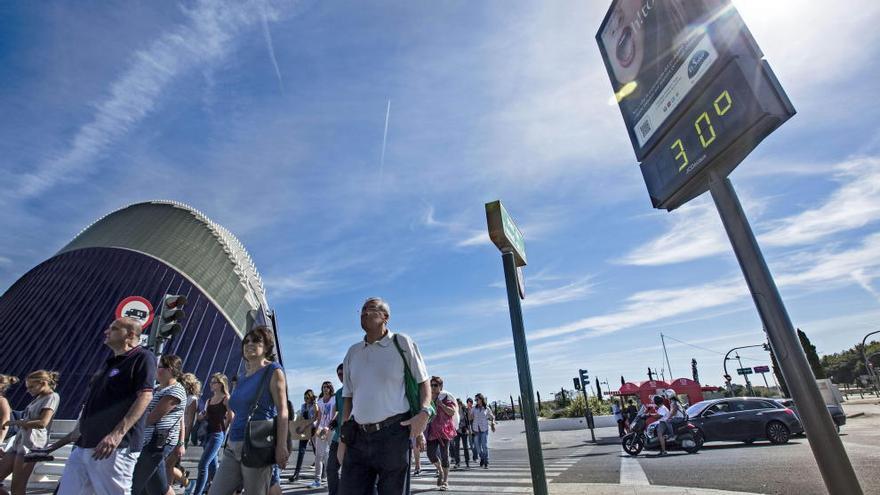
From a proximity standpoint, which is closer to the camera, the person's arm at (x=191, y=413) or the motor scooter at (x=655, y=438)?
the person's arm at (x=191, y=413)

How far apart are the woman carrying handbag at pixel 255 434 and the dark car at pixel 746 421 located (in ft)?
42.7

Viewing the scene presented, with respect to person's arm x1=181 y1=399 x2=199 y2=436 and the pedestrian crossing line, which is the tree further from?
person's arm x1=181 y1=399 x2=199 y2=436

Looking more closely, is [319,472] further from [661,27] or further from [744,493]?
[661,27]

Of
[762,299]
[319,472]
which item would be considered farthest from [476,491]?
[762,299]

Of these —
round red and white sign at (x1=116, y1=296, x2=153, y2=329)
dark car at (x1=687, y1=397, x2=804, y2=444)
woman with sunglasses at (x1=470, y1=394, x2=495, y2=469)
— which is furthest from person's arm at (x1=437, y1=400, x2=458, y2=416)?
round red and white sign at (x1=116, y1=296, x2=153, y2=329)

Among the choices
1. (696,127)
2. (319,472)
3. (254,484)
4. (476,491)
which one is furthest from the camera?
(319,472)

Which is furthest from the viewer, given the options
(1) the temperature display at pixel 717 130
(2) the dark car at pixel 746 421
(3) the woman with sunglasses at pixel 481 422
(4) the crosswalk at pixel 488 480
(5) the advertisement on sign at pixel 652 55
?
(2) the dark car at pixel 746 421

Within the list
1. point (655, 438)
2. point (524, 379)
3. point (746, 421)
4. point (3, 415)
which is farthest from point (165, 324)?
point (746, 421)

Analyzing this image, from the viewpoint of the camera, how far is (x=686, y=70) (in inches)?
168

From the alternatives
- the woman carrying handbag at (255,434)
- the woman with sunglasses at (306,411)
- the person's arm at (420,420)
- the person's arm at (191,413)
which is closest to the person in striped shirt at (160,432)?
the woman carrying handbag at (255,434)

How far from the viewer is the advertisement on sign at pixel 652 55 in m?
4.14

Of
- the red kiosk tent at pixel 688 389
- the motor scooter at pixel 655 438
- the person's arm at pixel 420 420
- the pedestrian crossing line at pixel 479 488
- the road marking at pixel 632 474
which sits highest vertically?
the red kiosk tent at pixel 688 389

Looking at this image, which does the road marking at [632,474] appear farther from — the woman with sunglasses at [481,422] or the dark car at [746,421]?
the dark car at [746,421]

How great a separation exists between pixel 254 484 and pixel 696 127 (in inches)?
196
